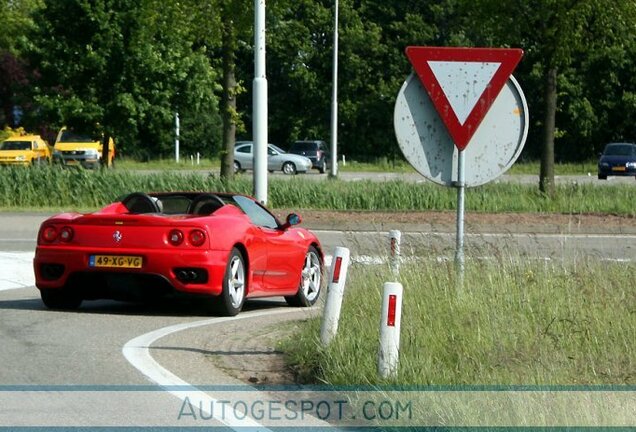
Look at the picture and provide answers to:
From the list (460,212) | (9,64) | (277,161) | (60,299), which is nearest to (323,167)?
(277,161)

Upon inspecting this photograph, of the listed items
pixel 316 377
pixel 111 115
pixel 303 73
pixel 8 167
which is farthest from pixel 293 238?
pixel 303 73

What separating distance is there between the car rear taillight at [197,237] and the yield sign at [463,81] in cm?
286

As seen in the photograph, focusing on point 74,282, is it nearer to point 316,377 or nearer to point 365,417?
point 316,377

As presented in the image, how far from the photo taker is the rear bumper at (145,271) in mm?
12953

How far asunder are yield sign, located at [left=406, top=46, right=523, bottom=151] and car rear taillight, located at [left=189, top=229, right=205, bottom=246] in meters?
2.86

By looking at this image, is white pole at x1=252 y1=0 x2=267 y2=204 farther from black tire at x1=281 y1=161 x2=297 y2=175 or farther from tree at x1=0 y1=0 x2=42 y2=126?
tree at x1=0 y1=0 x2=42 y2=126

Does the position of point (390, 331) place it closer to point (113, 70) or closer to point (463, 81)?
point (463, 81)

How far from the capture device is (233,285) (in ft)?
44.3

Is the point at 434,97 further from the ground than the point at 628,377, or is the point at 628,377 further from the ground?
the point at 434,97

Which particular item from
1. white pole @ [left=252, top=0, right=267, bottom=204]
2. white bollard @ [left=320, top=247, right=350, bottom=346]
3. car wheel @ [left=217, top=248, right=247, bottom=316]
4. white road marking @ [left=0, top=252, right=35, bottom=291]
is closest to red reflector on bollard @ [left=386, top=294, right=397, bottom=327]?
white bollard @ [left=320, top=247, right=350, bottom=346]

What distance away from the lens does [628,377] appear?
9.22 metres

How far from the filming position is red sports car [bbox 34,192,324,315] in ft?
42.6

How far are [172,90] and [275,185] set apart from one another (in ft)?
48.5

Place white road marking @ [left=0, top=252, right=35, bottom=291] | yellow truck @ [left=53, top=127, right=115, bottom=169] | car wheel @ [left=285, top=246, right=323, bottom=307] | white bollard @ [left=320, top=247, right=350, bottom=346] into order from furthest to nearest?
1. yellow truck @ [left=53, top=127, right=115, bottom=169]
2. white road marking @ [left=0, top=252, right=35, bottom=291]
3. car wheel @ [left=285, top=246, right=323, bottom=307]
4. white bollard @ [left=320, top=247, right=350, bottom=346]
